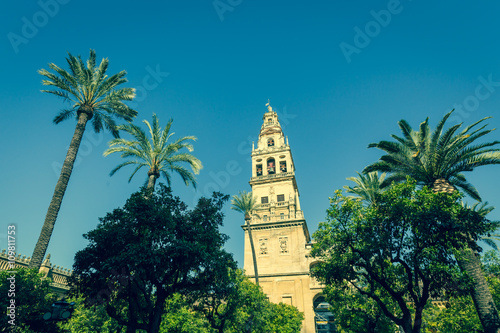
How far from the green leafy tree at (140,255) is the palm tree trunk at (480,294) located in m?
12.1

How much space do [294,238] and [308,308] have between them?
29.7 feet

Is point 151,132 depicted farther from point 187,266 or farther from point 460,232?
point 460,232

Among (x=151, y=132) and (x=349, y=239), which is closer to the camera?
(x=349, y=239)

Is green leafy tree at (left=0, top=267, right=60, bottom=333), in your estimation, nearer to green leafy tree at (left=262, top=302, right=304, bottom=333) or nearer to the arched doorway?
green leafy tree at (left=262, top=302, right=304, bottom=333)

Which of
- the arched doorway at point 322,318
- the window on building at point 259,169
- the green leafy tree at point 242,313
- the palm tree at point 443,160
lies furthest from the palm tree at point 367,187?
the window on building at point 259,169

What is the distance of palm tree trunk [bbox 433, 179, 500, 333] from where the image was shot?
13141 millimetres

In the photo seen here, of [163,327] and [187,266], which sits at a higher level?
[187,266]

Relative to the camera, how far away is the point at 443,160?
16.4 m

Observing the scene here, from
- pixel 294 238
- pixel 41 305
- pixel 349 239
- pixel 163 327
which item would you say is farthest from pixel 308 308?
pixel 41 305

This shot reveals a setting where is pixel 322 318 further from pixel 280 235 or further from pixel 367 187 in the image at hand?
pixel 367 187

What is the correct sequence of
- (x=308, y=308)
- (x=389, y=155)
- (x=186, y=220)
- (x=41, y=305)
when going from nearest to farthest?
(x=41, y=305), (x=186, y=220), (x=389, y=155), (x=308, y=308)

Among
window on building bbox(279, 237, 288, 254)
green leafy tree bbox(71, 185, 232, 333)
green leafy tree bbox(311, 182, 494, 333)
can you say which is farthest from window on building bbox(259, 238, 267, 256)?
green leafy tree bbox(71, 185, 232, 333)

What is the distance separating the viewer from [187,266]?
13859 millimetres

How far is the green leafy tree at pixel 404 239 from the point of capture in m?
13.2
